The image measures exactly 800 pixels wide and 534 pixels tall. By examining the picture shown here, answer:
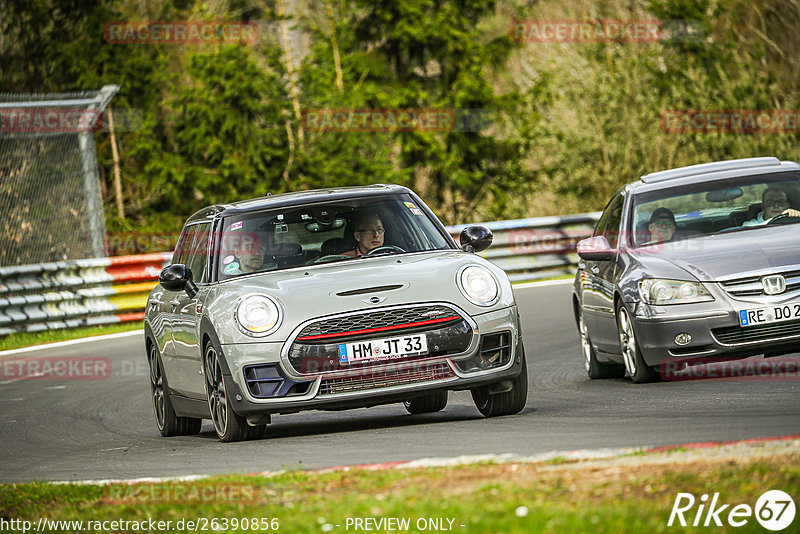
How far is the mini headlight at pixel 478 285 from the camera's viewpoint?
28.2 feet

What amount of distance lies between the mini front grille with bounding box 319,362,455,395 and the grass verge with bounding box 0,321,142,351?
11343mm

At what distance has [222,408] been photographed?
8.88m

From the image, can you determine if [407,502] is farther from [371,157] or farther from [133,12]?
[133,12]

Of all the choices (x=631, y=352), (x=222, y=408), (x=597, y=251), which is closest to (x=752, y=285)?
(x=631, y=352)

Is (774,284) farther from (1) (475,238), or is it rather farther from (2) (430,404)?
(2) (430,404)

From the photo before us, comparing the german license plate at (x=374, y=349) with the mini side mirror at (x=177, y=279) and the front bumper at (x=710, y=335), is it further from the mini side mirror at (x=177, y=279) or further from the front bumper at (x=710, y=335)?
the front bumper at (x=710, y=335)

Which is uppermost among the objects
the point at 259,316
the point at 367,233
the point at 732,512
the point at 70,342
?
the point at 732,512

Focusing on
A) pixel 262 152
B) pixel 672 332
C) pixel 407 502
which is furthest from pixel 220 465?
pixel 262 152

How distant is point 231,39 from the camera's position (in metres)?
26.5

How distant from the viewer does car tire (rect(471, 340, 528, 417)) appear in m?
8.88

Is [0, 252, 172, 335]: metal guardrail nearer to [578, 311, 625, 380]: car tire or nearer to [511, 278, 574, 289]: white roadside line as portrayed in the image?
[511, 278, 574, 289]: white roadside line

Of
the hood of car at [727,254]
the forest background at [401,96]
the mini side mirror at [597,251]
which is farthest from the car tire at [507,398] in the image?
the forest background at [401,96]

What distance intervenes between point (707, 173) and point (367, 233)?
3206 mm

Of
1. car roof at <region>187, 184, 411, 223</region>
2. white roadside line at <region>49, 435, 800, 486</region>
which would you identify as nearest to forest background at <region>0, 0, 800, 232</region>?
car roof at <region>187, 184, 411, 223</region>
